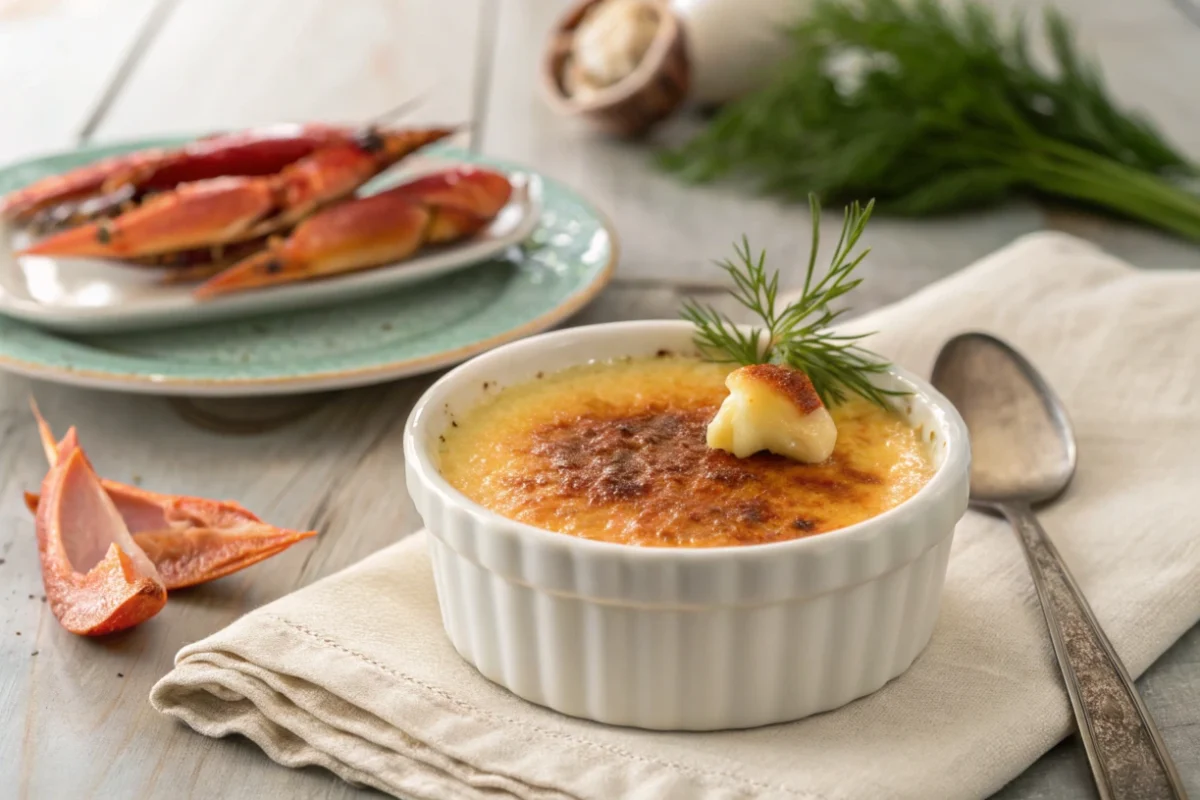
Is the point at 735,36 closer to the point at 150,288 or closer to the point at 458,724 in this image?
the point at 150,288

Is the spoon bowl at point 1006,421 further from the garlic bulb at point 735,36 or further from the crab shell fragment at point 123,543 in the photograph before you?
the garlic bulb at point 735,36

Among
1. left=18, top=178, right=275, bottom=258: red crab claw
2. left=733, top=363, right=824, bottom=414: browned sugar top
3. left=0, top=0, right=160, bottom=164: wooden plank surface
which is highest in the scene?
left=733, top=363, right=824, bottom=414: browned sugar top

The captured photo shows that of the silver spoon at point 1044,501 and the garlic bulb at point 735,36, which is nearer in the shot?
the silver spoon at point 1044,501

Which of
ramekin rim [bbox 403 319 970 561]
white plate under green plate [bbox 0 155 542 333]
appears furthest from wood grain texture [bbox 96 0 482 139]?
ramekin rim [bbox 403 319 970 561]

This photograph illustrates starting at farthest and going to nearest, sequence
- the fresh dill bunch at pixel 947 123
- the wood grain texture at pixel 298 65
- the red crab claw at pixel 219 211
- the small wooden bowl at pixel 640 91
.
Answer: the wood grain texture at pixel 298 65, the small wooden bowl at pixel 640 91, the fresh dill bunch at pixel 947 123, the red crab claw at pixel 219 211

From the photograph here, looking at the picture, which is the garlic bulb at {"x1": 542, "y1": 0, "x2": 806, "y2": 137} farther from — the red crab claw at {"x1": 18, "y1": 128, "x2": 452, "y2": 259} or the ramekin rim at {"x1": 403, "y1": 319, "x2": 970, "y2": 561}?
the ramekin rim at {"x1": 403, "y1": 319, "x2": 970, "y2": 561}

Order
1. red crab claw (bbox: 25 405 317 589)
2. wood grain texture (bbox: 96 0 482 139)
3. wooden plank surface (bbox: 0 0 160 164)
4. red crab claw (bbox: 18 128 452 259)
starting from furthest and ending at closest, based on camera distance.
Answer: wood grain texture (bbox: 96 0 482 139) → wooden plank surface (bbox: 0 0 160 164) → red crab claw (bbox: 18 128 452 259) → red crab claw (bbox: 25 405 317 589)

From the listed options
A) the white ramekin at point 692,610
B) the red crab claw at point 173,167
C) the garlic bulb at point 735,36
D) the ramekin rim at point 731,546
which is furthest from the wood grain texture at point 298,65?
the white ramekin at point 692,610

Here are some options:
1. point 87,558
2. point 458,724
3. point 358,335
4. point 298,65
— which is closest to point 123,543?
point 87,558
